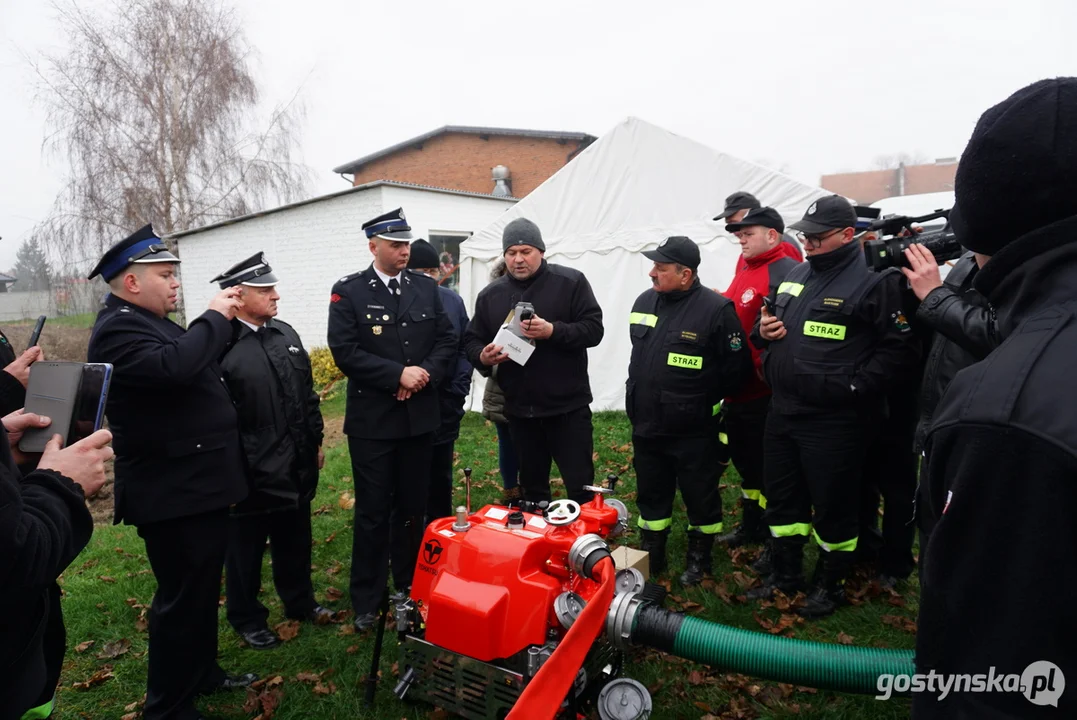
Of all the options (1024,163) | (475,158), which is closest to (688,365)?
(1024,163)

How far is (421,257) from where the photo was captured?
564cm

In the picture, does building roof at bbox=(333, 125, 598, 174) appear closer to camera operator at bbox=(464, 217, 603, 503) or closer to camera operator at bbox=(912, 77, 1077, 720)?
camera operator at bbox=(464, 217, 603, 503)

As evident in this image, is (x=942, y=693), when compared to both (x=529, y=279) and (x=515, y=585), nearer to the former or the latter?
(x=515, y=585)

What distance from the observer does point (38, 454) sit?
207 centimetres

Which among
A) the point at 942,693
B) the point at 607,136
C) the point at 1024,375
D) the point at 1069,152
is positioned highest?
the point at 607,136

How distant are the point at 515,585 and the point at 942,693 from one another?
170 centimetres

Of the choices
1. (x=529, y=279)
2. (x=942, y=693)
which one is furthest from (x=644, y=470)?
(x=942, y=693)

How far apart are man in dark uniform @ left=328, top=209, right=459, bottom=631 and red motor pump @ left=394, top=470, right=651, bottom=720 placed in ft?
3.68

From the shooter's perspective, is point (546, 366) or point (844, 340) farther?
point (546, 366)

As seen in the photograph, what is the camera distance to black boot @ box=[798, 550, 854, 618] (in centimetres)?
374

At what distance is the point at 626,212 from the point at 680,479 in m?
5.23

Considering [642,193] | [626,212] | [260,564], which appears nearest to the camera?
[260,564]

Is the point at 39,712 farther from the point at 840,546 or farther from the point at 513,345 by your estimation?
the point at 840,546

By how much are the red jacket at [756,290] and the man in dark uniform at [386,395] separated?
2153mm
